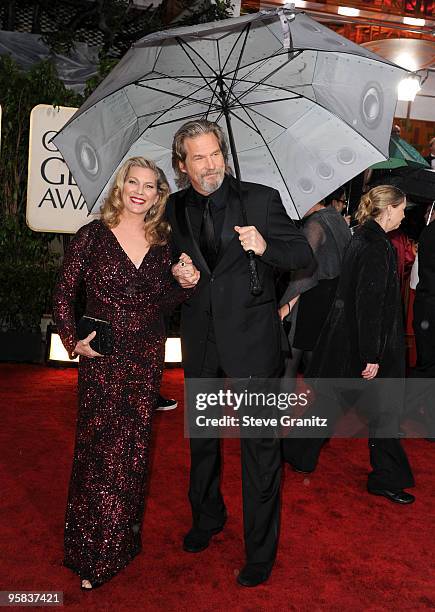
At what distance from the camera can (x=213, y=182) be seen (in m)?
2.43

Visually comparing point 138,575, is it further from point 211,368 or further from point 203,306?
point 203,306

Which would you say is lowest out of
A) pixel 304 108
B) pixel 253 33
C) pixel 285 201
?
pixel 285 201

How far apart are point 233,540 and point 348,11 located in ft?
29.2

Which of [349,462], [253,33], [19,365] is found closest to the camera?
[253,33]

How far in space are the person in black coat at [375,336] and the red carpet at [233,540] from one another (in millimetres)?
192

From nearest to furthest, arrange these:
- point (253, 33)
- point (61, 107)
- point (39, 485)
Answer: point (253, 33) < point (39, 485) < point (61, 107)

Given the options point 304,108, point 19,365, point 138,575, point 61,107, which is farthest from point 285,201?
point 19,365

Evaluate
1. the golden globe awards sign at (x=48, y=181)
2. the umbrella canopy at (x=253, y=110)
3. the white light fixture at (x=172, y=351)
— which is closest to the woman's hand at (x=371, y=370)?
the umbrella canopy at (x=253, y=110)

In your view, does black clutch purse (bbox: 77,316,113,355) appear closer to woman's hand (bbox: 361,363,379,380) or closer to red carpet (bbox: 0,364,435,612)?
red carpet (bbox: 0,364,435,612)

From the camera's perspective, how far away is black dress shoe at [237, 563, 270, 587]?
2.52 meters

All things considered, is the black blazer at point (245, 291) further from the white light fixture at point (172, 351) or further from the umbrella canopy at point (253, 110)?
the white light fixture at point (172, 351)

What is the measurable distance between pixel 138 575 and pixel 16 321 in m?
4.19

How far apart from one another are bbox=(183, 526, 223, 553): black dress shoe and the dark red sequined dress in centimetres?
33

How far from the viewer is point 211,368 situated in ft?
8.53
